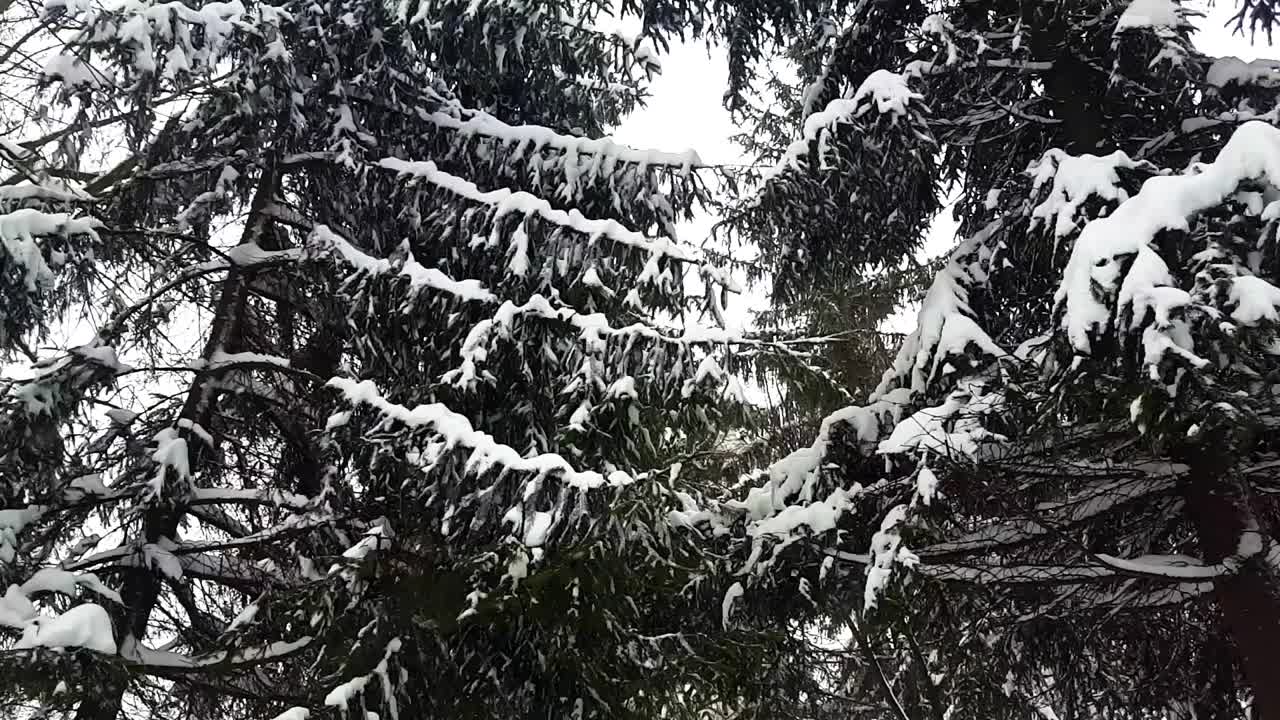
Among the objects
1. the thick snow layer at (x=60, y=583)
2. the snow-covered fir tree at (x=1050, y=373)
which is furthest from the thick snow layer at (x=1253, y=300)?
the thick snow layer at (x=60, y=583)

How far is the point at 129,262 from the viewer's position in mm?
6492

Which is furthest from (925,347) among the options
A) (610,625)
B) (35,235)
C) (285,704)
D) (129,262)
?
(129,262)

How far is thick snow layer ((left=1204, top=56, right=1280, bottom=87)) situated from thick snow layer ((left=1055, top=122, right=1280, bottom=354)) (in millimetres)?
2052

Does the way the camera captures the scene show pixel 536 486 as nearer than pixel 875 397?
Yes

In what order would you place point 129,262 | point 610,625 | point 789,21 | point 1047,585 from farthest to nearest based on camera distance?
point 789,21 < point 129,262 < point 1047,585 < point 610,625

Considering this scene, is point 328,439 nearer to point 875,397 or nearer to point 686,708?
point 686,708

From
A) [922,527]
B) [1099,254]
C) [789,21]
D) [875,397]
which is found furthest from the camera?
[789,21]

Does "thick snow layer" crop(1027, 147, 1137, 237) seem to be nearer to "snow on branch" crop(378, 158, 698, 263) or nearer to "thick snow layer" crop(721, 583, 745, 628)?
"snow on branch" crop(378, 158, 698, 263)

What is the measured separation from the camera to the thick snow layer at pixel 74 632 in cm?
407

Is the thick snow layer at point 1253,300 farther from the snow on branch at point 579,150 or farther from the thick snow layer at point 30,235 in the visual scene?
the thick snow layer at point 30,235

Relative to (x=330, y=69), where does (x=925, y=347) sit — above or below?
below

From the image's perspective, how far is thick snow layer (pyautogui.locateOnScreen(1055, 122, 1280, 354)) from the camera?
358 cm

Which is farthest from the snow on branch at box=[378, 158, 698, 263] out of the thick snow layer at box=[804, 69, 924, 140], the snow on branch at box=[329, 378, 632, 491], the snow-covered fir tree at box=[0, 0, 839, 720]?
the snow on branch at box=[329, 378, 632, 491]

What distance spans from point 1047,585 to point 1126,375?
73.9 inches
